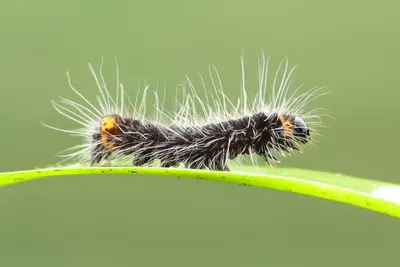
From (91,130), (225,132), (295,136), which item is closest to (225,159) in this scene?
(225,132)

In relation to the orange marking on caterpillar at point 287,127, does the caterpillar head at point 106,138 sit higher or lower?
lower

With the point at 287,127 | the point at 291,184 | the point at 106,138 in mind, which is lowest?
the point at 291,184

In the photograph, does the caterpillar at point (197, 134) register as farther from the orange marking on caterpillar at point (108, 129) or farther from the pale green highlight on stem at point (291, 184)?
the pale green highlight on stem at point (291, 184)

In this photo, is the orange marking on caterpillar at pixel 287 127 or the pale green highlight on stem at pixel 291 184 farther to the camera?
the orange marking on caterpillar at pixel 287 127

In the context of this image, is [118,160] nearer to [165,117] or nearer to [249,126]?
[165,117]

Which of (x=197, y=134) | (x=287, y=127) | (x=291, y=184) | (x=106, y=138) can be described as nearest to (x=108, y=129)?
(x=106, y=138)

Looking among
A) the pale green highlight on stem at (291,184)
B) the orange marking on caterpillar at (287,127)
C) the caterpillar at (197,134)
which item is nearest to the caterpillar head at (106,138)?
the caterpillar at (197,134)

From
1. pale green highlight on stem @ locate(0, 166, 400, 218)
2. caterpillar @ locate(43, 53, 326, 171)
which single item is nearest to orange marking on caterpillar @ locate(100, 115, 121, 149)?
caterpillar @ locate(43, 53, 326, 171)

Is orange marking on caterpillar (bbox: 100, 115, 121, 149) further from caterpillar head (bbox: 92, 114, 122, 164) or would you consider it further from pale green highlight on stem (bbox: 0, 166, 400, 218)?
pale green highlight on stem (bbox: 0, 166, 400, 218)

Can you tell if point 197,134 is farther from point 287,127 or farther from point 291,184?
point 291,184
